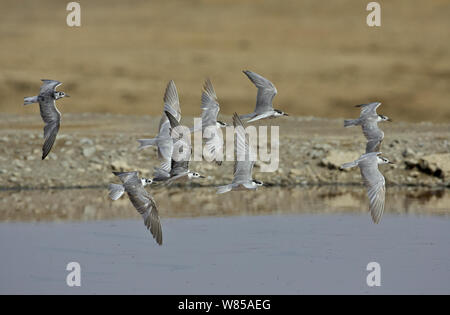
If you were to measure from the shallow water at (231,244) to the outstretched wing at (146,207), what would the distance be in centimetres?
77

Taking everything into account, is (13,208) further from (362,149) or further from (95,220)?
(362,149)

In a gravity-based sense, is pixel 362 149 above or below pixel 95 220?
above

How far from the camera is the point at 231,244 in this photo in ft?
61.6

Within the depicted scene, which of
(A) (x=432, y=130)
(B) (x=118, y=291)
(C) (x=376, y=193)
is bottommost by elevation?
(B) (x=118, y=291)

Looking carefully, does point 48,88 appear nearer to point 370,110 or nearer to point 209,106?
point 209,106

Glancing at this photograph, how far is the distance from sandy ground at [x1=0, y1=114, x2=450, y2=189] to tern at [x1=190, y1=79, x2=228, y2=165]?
27.4 feet

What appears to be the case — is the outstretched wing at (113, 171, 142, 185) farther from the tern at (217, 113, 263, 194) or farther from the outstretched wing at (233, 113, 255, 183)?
the outstretched wing at (233, 113, 255, 183)

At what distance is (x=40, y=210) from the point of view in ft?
74.2

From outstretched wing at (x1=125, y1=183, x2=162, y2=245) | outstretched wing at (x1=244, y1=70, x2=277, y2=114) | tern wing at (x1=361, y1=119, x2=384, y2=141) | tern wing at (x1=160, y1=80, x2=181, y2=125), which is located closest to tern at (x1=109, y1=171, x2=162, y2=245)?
outstretched wing at (x1=125, y1=183, x2=162, y2=245)

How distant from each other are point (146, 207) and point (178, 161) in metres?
1.04

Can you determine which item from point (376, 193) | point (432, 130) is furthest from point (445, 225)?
A: point (432, 130)

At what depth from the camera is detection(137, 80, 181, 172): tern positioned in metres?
18.0

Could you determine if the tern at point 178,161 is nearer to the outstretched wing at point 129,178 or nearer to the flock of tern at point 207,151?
the flock of tern at point 207,151

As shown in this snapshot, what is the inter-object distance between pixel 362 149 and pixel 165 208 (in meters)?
8.14
